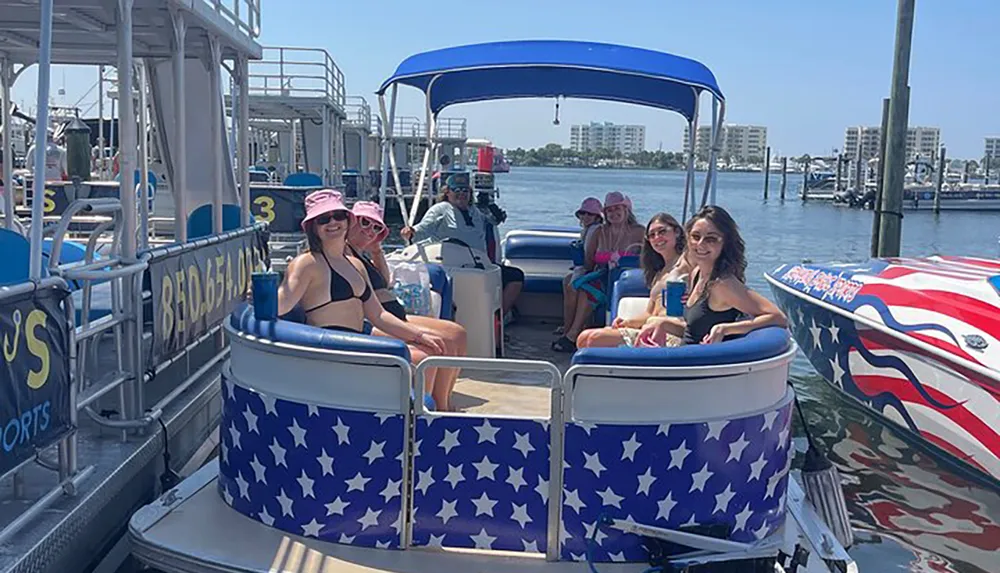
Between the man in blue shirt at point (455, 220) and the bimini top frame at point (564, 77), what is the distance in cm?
46

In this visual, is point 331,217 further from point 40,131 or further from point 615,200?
point 615,200

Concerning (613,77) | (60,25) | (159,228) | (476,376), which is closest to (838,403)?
(613,77)

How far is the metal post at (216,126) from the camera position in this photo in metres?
6.11

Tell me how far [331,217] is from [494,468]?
1.45 meters

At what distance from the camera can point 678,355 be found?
132 inches

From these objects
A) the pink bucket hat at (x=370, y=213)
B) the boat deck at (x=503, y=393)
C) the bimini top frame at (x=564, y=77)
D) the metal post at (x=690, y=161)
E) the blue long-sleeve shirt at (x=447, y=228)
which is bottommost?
the boat deck at (x=503, y=393)

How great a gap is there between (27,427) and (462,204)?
14.4ft

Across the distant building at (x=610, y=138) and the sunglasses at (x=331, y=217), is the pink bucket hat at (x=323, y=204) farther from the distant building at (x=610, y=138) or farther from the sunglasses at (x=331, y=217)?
the distant building at (x=610, y=138)

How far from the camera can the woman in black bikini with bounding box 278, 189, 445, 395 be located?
4.05 meters

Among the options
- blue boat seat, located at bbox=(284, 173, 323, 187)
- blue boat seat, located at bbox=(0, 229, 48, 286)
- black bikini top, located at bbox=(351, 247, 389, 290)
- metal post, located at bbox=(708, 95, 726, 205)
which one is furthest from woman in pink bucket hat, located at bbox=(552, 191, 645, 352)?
→ blue boat seat, located at bbox=(284, 173, 323, 187)

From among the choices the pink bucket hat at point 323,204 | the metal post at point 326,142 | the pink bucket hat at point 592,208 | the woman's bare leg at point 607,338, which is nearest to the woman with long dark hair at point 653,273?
the woman's bare leg at point 607,338

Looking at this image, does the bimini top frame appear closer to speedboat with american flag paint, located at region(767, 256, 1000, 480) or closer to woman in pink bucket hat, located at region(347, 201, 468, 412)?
woman in pink bucket hat, located at region(347, 201, 468, 412)

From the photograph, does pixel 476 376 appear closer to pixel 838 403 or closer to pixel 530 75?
pixel 530 75

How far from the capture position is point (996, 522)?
617 cm
